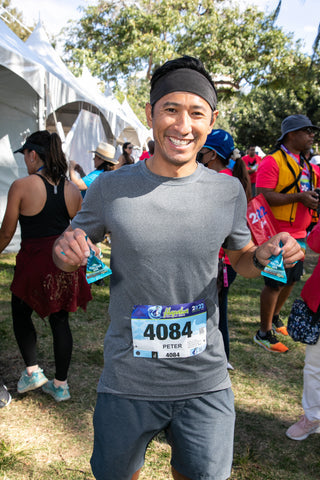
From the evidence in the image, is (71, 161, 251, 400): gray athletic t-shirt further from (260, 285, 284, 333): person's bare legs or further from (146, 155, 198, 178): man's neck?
A: (260, 285, 284, 333): person's bare legs

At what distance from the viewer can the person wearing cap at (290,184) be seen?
3.84m

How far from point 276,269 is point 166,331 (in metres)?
0.47

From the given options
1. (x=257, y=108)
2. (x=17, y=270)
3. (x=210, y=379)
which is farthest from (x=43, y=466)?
(x=257, y=108)

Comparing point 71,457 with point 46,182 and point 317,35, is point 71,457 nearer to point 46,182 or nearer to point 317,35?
point 46,182

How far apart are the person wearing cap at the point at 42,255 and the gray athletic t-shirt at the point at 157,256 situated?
4.89 ft

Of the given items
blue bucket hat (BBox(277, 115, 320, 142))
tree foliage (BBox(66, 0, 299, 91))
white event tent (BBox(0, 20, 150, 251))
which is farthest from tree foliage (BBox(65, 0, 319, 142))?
blue bucket hat (BBox(277, 115, 320, 142))

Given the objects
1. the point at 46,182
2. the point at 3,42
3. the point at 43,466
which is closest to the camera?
the point at 43,466

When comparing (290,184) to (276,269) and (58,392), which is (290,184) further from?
(58,392)

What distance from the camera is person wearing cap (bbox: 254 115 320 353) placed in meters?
3.84

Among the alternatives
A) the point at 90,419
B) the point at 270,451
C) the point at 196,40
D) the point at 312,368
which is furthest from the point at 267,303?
the point at 196,40

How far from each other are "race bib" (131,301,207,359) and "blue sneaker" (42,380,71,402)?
1930 millimetres

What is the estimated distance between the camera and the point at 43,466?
8.04ft

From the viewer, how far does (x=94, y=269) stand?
1.45 m

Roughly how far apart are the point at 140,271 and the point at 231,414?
0.67 metres
